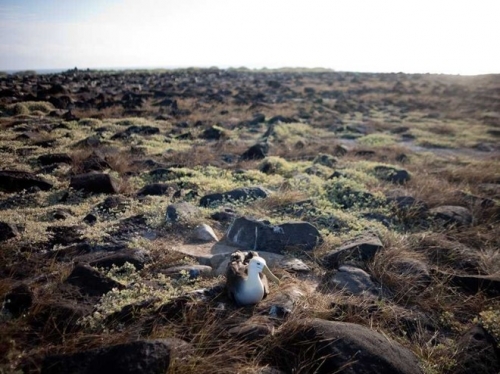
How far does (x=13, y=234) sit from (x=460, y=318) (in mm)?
4820

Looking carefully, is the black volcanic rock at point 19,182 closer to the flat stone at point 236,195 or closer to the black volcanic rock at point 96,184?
the black volcanic rock at point 96,184

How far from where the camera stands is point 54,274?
131 inches

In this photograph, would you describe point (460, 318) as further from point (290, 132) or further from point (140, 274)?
point (290, 132)

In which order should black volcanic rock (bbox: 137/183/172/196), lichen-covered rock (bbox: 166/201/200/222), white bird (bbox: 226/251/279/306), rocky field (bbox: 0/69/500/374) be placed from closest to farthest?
1. rocky field (bbox: 0/69/500/374)
2. white bird (bbox: 226/251/279/306)
3. lichen-covered rock (bbox: 166/201/200/222)
4. black volcanic rock (bbox: 137/183/172/196)

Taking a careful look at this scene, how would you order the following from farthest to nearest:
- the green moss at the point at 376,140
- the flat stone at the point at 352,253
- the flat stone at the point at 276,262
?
the green moss at the point at 376,140, the flat stone at the point at 352,253, the flat stone at the point at 276,262

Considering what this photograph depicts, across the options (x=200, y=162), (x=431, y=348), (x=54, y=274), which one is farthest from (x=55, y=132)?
(x=431, y=348)

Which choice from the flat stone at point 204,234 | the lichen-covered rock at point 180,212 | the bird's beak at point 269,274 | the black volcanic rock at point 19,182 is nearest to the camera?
the bird's beak at point 269,274

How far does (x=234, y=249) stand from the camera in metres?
4.36

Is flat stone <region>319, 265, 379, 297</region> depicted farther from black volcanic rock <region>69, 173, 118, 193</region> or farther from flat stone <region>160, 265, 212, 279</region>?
black volcanic rock <region>69, 173, 118, 193</region>

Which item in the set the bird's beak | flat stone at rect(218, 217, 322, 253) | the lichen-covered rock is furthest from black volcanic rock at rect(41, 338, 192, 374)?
the lichen-covered rock

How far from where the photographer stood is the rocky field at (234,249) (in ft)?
8.21

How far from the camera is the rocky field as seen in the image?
250 centimetres

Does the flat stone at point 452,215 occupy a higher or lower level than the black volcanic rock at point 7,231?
lower

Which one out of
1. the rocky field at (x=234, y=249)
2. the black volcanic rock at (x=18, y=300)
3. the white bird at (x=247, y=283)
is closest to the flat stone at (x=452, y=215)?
the rocky field at (x=234, y=249)
